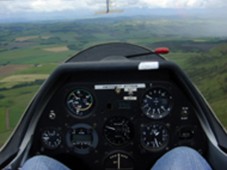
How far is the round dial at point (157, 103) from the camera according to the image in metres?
2.93

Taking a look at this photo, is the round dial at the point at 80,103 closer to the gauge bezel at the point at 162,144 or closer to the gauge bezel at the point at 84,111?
the gauge bezel at the point at 84,111

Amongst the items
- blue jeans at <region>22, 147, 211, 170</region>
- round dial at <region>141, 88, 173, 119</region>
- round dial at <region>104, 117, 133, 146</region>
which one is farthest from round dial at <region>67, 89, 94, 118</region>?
blue jeans at <region>22, 147, 211, 170</region>

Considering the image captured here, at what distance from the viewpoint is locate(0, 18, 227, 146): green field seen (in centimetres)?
1428

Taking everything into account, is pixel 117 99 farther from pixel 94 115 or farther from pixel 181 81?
pixel 181 81

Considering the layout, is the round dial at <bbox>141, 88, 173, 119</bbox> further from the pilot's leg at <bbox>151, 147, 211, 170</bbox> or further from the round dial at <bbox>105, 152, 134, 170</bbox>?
the pilot's leg at <bbox>151, 147, 211, 170</bbox>

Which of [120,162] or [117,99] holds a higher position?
[117,99]

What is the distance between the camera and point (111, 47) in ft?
10.8

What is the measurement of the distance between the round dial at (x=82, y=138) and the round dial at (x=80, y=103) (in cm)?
10

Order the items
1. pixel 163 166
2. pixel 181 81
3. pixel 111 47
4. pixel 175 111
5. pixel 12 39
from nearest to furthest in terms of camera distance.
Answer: pixel 163 166
pixel 181 81
pixel 175 111
pixel 111 47
pixel 12 39

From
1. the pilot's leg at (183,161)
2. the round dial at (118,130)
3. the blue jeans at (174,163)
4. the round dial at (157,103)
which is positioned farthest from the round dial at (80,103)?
the pilot's leg at (183,161)

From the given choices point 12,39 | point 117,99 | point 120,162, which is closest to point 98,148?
point 120,162

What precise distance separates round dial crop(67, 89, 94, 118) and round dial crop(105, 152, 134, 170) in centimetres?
40

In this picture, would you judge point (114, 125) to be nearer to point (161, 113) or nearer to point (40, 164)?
point (161, 113)

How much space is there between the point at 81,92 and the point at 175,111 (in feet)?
2.43
